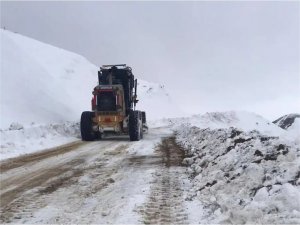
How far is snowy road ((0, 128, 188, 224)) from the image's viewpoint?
19.0 feet

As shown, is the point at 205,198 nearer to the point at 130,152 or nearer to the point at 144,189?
the point at 144,189

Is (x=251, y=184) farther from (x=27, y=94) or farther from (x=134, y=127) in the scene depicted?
(x=27, y=94)

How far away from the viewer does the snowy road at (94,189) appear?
19.0ft

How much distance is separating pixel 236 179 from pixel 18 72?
83.8 ft

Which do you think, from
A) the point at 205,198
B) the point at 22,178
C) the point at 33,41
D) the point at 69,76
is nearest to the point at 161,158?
the point at 22,178

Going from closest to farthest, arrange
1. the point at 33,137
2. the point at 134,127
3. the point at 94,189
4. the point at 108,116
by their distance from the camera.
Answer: the point at 94,189 < the point at 33,137 < the point at 134,127 < the point at 108,116

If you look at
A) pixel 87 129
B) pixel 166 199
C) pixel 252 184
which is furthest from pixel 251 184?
pixel 87 129

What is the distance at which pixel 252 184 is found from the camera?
5.93 meters

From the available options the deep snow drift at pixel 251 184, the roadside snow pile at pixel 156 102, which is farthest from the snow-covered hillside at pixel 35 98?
the roadside snow pile at pixel 156 102

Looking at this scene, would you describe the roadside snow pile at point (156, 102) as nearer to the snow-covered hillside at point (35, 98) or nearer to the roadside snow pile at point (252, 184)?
the snow-covered hillside at point (35, 98)

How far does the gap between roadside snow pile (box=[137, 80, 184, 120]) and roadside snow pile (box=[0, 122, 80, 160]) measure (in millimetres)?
47844

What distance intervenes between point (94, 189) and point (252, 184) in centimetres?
285

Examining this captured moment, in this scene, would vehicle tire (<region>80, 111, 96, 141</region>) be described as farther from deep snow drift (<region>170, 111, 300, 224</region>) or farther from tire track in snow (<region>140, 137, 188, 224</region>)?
deep snow drift (<region>170, 111, 300, 224</region>)

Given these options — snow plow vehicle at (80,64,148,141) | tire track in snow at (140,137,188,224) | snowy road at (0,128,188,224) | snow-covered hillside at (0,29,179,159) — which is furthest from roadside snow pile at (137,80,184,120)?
tire track in snow at (140,137,188,224)
